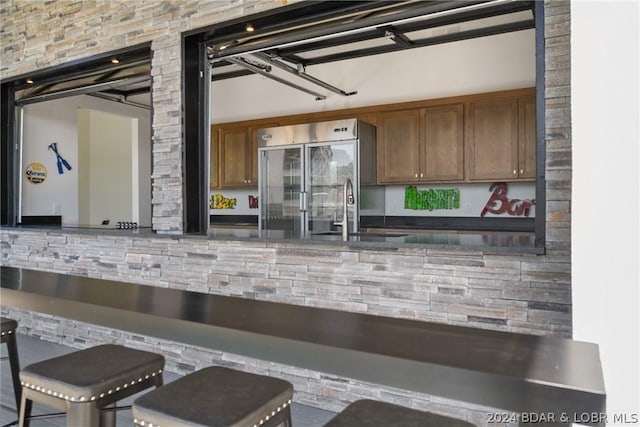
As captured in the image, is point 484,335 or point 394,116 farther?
point 394,116

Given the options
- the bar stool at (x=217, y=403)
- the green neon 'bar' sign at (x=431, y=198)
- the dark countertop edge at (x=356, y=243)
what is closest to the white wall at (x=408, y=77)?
the green neon 'bar' sign at (x=431, y=198)

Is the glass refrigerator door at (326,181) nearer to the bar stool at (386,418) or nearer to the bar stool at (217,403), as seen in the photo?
the bar stool at (217,403)

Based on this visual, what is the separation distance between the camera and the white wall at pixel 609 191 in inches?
45.3

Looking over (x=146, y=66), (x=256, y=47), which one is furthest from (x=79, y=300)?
(x=146, y=66)

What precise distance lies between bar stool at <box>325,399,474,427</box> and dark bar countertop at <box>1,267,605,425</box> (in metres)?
0.25

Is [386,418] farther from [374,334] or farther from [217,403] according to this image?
[217,403]

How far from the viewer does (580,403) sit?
2.70 feet

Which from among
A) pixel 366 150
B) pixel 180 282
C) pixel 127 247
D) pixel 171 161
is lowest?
pixel 180 282

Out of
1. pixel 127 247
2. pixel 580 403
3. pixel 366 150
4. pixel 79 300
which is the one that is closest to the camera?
pixel 580 403

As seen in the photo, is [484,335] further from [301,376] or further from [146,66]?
[146,66]

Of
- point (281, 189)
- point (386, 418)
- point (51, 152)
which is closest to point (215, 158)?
point (281, 189)

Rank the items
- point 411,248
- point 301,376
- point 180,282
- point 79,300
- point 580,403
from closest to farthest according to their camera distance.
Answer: point 580,403
point 79,300
point 411,248
point 301,376
point 180,282

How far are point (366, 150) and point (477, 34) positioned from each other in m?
1.59

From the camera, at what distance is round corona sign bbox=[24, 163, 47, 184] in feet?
15.3
